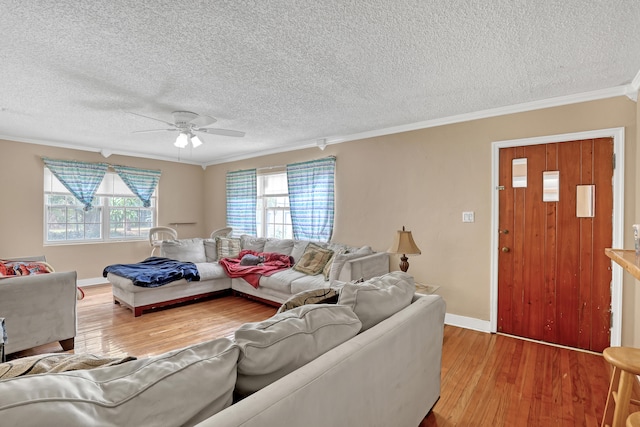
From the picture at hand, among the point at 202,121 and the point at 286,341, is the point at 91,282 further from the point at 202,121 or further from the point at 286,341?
the point at 286,341

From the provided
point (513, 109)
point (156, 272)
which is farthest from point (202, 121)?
point (513, 109)

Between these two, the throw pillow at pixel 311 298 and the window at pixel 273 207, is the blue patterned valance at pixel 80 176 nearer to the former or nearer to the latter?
the window at pixel 273 207

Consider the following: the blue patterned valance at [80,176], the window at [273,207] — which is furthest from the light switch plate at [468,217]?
the blue patterned valance at [80,176]

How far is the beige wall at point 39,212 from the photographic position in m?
4.58

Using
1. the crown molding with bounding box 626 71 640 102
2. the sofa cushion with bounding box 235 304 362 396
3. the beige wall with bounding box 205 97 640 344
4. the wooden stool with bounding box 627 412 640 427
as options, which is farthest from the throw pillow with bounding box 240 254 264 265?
the crown molding with bounding box 626 71 640 102

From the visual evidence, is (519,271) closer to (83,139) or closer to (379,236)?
(379,236)

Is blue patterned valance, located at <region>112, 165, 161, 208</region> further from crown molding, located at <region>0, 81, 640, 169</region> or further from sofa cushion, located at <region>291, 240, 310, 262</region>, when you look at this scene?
sofa cushion, located at <region>291, 240, 310, 262</region>

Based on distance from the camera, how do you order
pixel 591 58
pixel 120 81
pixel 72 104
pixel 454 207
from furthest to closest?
1. pixel 454 207
2. pixel 72 104
3. pixel 120 81
4. pixel 591 58

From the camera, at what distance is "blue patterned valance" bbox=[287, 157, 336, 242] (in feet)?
15.4

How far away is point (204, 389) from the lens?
0.83 m

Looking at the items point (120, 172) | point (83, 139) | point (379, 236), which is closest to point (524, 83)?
point (379, 236)

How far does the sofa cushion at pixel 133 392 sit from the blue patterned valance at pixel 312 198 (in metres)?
3.79

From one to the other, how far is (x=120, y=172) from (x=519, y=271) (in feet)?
20.5

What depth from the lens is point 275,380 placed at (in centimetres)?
104
